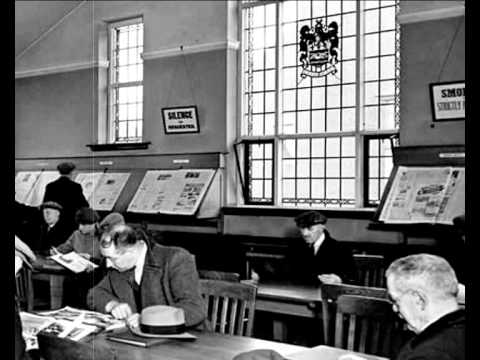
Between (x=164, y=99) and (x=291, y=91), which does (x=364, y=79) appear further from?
(x=164, y=99)

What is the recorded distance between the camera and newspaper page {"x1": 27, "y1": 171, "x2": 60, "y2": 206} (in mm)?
A: 9789

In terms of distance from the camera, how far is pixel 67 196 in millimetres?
8422

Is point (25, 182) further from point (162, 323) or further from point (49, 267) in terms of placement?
point (162, 323)

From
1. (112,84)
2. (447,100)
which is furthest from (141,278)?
(112,84)

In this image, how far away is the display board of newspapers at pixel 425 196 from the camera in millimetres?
6367

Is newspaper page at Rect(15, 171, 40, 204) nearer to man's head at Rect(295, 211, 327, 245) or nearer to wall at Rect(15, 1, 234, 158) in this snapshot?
wall at Rect(15, 1, 234, 158)

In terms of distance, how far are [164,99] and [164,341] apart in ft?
21.2

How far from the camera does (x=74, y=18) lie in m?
10.1

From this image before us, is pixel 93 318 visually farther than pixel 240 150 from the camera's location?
No

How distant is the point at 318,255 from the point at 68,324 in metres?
2.83

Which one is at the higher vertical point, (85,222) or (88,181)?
(88,181)
